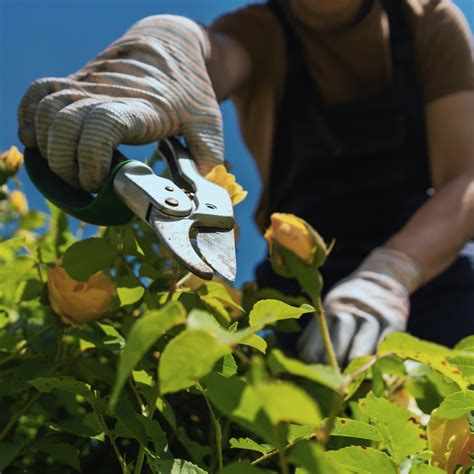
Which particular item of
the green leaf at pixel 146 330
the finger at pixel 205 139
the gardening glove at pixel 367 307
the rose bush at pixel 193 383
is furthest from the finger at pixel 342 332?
the green leaf at pixel 146 330

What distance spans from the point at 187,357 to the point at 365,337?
0.61m

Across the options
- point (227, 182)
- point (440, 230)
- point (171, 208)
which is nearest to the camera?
→ point (171, 208)

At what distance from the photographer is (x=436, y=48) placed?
1187 mm

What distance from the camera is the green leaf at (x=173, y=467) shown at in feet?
0.98

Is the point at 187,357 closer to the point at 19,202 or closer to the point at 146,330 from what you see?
the point at 146,330

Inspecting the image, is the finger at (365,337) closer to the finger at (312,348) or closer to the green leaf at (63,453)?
the finger at (312,348)

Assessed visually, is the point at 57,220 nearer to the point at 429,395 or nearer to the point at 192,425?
the point at 192,425

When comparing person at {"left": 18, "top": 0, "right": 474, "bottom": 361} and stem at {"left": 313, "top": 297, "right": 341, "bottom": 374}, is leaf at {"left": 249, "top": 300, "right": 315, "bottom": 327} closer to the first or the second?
stem at {"left": 313, "top": 297, "right": 341, "bottom": 374}

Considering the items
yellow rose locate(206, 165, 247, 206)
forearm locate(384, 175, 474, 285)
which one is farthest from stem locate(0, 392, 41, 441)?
forearm locate(384, 175, 474, 285)

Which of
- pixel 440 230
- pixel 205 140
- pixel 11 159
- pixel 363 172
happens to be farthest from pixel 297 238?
pixel 363 172

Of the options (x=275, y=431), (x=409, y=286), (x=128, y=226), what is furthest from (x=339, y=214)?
(x=275, y=431)

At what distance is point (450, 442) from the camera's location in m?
0.38

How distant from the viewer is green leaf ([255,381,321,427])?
0.17 meters

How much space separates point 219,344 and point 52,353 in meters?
0.35
